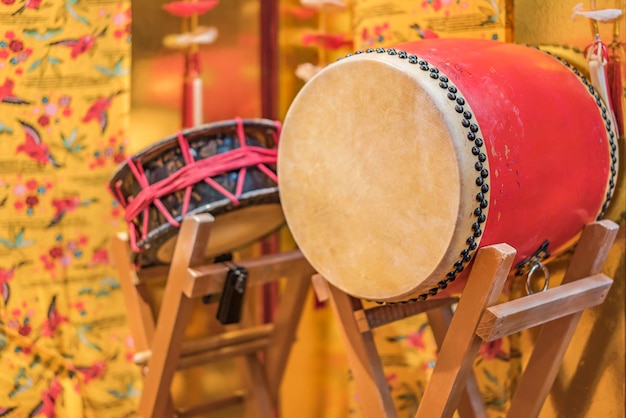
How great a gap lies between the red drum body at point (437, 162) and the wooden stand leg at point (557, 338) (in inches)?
1.2

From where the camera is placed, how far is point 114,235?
152 cm

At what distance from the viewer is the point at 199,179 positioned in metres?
1.21

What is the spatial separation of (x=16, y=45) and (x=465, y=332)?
1066 millimetres

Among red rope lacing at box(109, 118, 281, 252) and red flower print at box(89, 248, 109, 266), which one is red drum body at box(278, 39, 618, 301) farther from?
red flower print at box(89, 248, 109, 266)

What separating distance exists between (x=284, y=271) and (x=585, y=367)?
598 millimetres

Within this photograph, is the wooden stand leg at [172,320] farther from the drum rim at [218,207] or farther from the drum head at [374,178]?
the drum head at [374,178]

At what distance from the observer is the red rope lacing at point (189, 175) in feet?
3.97

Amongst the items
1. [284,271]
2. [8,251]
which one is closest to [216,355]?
[284,271]

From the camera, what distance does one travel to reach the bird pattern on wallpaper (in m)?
1.44

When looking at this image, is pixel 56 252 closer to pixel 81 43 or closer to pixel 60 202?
pixel 60 202

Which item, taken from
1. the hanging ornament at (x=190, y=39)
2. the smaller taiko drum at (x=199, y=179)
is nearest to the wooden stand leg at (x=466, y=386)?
the smaller taiko drum at (x=199, y=179)

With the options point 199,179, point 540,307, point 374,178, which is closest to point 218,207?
point 199,179

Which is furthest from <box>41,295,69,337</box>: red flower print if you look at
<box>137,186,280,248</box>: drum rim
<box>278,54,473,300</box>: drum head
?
Answer: <box>278,54,473,300</box>: drum head

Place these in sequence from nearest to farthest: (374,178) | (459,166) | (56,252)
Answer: (459,166)
(374,178)
(56,252)
